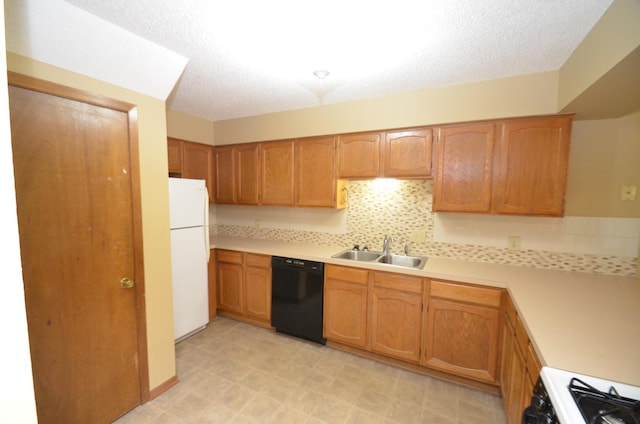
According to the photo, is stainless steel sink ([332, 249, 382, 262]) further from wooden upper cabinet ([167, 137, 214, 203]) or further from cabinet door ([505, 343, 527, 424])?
wooden upper cabinet ([167, 137, 214, 203])

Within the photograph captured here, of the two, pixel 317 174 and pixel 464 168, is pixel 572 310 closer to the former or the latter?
pixel 464 168

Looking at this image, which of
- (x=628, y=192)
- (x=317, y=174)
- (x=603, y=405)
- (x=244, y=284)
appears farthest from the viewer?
(x=244, y=284)

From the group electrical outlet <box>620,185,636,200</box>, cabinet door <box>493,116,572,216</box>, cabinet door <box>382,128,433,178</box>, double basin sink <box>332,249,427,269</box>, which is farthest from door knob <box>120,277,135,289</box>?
electrical outlet <box>620,185,636,200</box>

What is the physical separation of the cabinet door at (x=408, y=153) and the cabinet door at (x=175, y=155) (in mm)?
2280

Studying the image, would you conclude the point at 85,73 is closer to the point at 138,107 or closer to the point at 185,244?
the point at 138,107

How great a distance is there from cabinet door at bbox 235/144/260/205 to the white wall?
2.49 meters

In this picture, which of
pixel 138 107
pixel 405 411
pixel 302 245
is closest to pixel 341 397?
pixel 405 411

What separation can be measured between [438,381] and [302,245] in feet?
5.95

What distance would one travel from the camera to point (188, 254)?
2.56 metres

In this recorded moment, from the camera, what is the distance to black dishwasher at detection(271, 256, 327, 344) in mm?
2525

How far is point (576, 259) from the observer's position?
80.8 inches

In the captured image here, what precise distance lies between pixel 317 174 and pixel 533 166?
1829 mm

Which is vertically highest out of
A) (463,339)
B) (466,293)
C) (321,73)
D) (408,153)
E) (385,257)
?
(321,73)

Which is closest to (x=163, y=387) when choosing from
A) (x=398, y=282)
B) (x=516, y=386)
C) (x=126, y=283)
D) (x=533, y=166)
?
(x=126, y=283)
